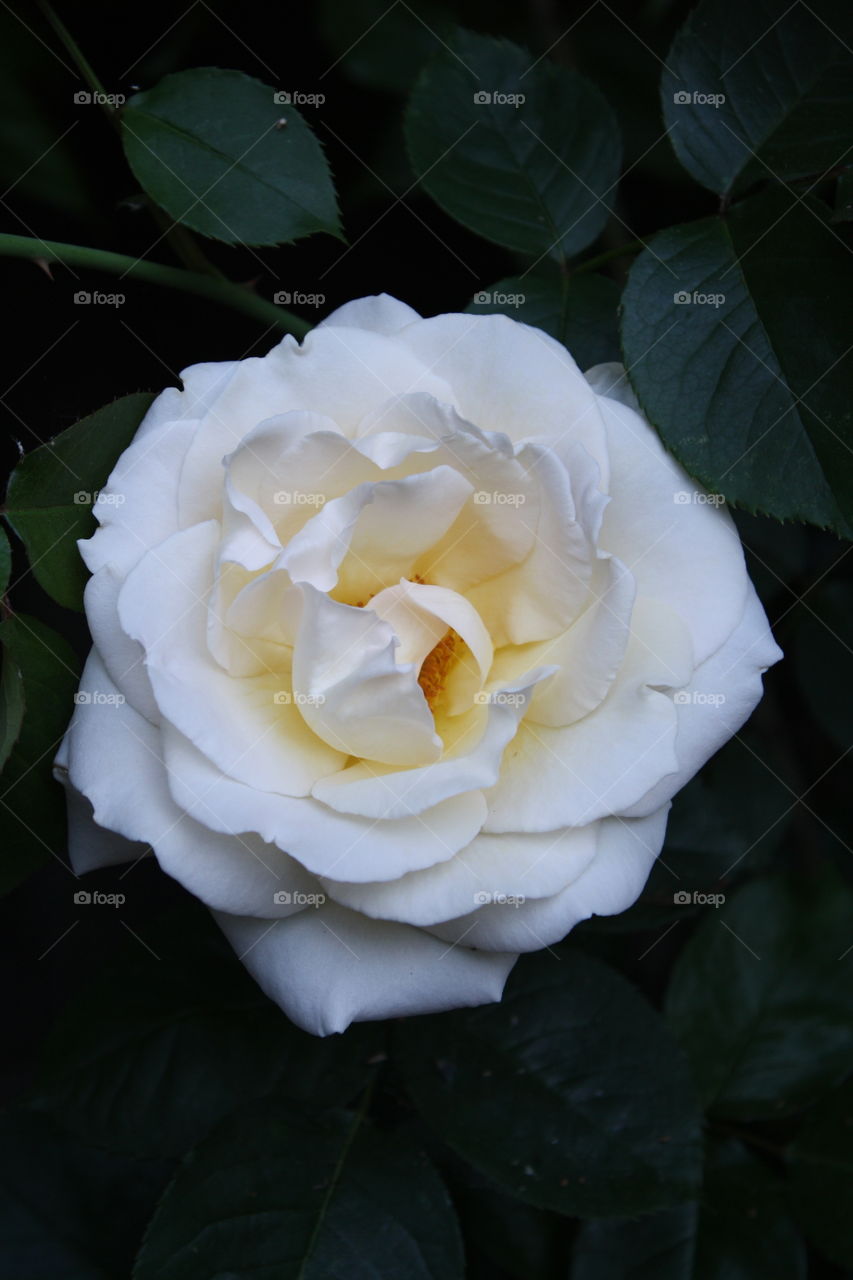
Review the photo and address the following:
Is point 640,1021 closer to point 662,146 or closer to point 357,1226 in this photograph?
point 357,1226

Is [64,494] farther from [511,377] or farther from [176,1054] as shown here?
[176,1054]

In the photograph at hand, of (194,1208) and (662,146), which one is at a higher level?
(662,146)

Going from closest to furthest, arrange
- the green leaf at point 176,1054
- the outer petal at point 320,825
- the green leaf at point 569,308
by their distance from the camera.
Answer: the outer petal at point 320,825 < the green leaf at point 569,308 < the green leaf at point 176,1054

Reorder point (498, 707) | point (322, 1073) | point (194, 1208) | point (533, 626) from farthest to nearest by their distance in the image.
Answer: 1. point (322, 1073)
2. point (194, 1208)
3. point (533, 626)
4. point (498, 707)

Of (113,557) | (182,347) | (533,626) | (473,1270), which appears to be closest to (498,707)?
(533,626)

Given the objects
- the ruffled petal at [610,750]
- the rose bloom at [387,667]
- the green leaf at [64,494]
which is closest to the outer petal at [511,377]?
the rose bloom at [387,667]

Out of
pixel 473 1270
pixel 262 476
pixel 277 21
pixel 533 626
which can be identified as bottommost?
pixel 473 1270

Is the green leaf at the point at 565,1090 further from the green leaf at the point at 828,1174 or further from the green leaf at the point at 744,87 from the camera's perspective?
the green leaf at the point at 744,87
